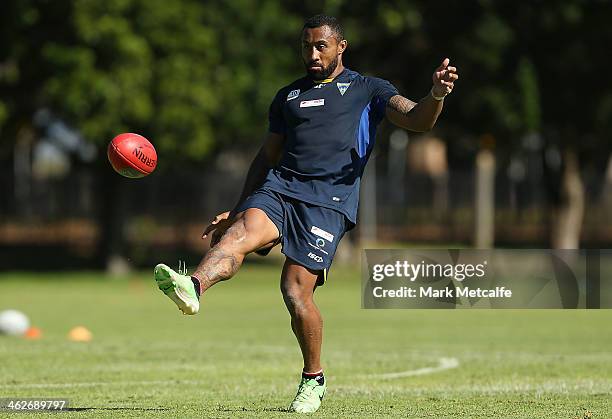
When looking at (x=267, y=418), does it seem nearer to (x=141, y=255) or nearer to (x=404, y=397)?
(x=404, y=397)

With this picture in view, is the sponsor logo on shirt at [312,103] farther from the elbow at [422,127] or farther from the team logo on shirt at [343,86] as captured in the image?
the elbow at [422,127]

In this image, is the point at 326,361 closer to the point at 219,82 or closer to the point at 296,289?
the point at 296,289

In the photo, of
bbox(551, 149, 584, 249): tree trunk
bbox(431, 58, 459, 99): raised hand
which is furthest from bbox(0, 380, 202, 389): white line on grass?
bbox(551, 149, 584, 249): tree trunk

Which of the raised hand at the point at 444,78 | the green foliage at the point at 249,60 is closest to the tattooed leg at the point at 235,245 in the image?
the raised hand at the point at 444,78

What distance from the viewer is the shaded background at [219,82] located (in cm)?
3281

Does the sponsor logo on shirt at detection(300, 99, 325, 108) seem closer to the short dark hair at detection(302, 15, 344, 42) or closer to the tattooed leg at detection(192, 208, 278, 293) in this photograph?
the short dark hair at detection(302, 15, 344, 42)

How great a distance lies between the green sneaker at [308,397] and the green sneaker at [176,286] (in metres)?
1.31

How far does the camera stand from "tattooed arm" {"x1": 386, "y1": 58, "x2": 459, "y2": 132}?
877cm

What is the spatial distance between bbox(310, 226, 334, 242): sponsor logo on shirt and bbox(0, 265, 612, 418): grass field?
3.86ft

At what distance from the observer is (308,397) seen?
9297mm

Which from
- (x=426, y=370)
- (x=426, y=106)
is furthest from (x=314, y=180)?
(x=426, y=370)

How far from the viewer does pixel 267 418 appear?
8820mm

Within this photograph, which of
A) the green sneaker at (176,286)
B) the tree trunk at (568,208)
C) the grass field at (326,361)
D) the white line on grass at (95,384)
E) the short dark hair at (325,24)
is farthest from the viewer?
the tree trunk at (568,208)

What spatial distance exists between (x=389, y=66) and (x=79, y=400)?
1096 inches
